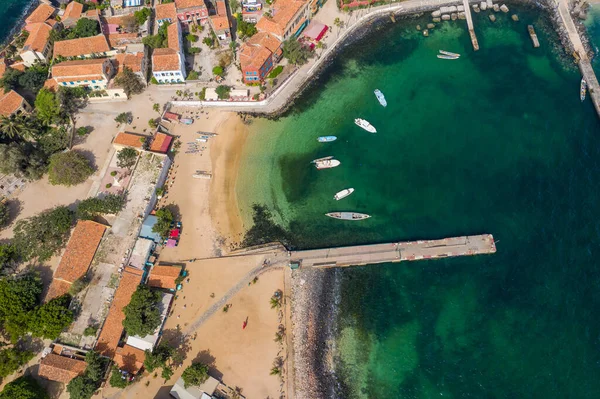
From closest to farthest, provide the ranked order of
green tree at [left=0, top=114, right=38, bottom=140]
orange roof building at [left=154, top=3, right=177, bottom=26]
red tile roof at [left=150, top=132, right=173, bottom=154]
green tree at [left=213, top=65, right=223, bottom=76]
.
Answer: green tree at [left=0, top=114, right=38, bottom=140], red tile roof at [left=150, top=132, right=173, bottom=154], green tree at [left=213, top=65, right=223, bottom=76], orange roof building at [left=154, top=3, right=177, bottom=26]

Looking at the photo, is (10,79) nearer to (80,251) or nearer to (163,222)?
(80,251)

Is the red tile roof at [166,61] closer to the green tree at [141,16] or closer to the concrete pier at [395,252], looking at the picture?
the green tree at [141,16]

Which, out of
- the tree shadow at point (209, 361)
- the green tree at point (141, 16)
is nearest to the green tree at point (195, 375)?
the tree shadow at point (209, 361)

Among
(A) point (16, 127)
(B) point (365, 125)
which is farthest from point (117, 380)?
(B) point (365, 125)

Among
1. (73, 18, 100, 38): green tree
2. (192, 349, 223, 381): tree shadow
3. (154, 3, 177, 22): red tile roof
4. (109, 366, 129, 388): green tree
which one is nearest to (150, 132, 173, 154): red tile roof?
(154, 3, 177, 22): red tile roof

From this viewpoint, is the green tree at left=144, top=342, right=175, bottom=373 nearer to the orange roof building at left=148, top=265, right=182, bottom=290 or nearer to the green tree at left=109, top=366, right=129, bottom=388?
the green tree at left=109, top=366, right=129, bottom=388
